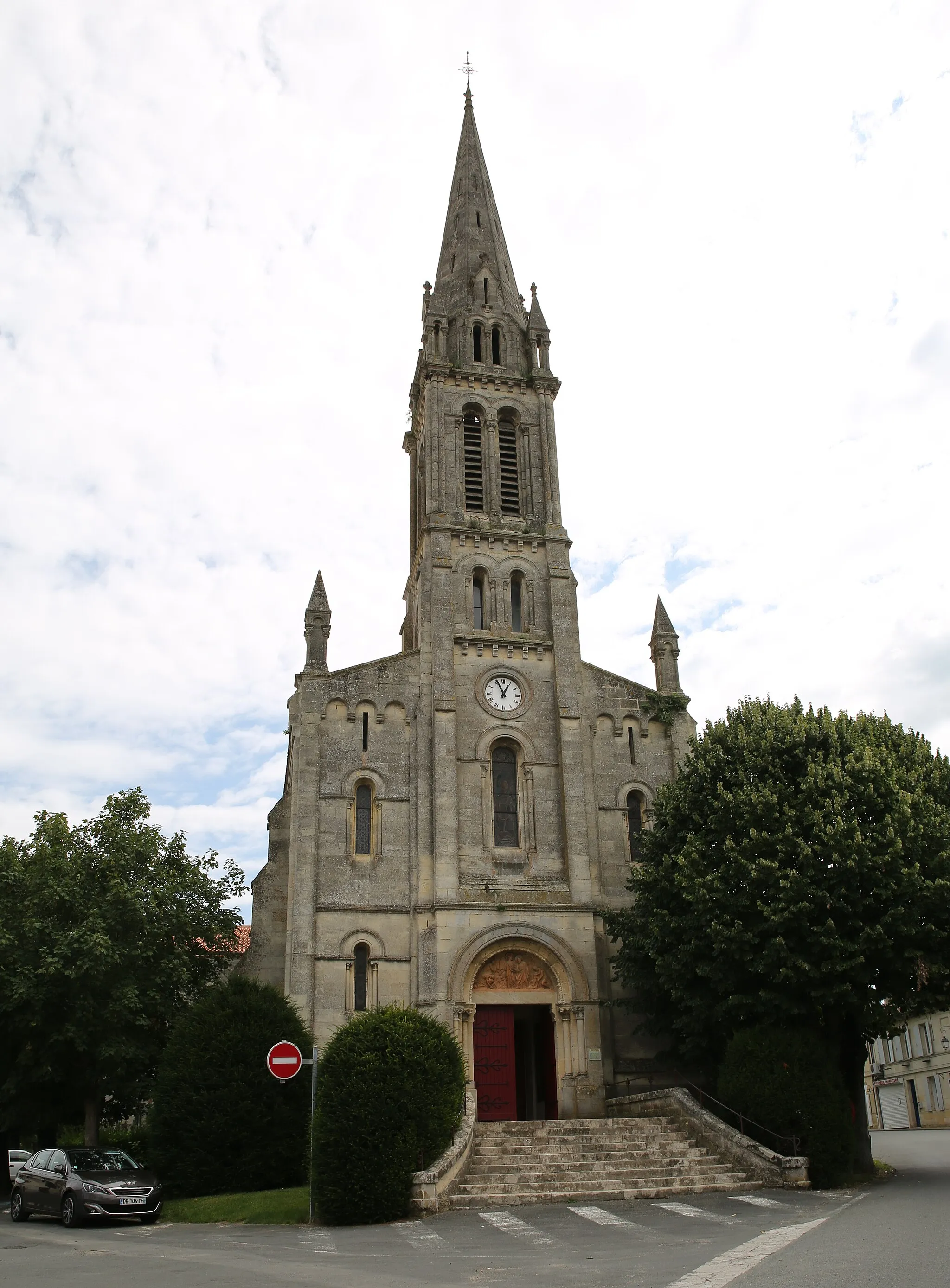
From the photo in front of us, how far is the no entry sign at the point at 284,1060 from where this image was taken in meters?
19.1

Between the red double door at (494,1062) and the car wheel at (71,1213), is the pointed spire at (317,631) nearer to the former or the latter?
the red double door at (494,1062)

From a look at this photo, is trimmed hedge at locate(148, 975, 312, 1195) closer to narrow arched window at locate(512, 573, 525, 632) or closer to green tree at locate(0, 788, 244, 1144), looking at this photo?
green tree at locate(0, 788, 244, 1144)

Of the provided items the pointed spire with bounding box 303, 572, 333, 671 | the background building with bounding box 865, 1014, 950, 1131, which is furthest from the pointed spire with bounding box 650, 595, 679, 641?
the background building with bounding box 865, 1014, 950, 1131

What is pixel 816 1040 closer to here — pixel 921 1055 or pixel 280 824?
pixel 280 824

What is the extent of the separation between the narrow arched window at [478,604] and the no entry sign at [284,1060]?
18363 millimetres

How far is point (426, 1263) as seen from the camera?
14.8 metres

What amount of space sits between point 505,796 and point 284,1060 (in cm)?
1555

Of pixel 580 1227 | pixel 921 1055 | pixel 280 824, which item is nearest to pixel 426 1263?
pixel 580 1227

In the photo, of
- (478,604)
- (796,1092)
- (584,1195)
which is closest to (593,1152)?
(584,1195)

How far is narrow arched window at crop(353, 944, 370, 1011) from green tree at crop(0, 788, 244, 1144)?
484cm

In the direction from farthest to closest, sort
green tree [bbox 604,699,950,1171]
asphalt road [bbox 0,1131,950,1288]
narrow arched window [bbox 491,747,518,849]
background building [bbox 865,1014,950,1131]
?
background building [bbox 865,1014,950,1131]
narrow arched window [bbox 491,747,518,849]
green tree [bbox 604,699,950,1171]
asphalt road [bbox 0,1131,950,1288]

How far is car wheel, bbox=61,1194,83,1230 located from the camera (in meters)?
21.4

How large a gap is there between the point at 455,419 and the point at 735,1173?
1018 inches

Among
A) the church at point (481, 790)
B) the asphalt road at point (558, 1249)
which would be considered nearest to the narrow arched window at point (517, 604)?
the church at point (481, 790)
